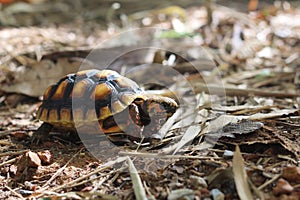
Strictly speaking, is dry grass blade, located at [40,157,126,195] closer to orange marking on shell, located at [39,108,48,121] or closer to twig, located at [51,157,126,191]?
twig, located at [51,157,126,191]

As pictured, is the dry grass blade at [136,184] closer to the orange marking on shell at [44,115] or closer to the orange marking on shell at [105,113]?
the orange marking on shell at [105,113]

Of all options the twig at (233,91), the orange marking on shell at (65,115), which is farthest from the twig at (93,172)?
the twig at (233,91)

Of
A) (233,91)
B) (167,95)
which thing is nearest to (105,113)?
(167,95)

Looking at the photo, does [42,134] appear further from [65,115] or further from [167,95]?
[167,95]

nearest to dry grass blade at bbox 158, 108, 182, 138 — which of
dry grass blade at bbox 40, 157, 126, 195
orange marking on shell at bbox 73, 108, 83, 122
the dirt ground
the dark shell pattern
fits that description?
the dirt ground

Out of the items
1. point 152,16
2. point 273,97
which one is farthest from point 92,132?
point 152,16

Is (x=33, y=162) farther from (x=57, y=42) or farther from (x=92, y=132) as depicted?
(x=57, y=42)
